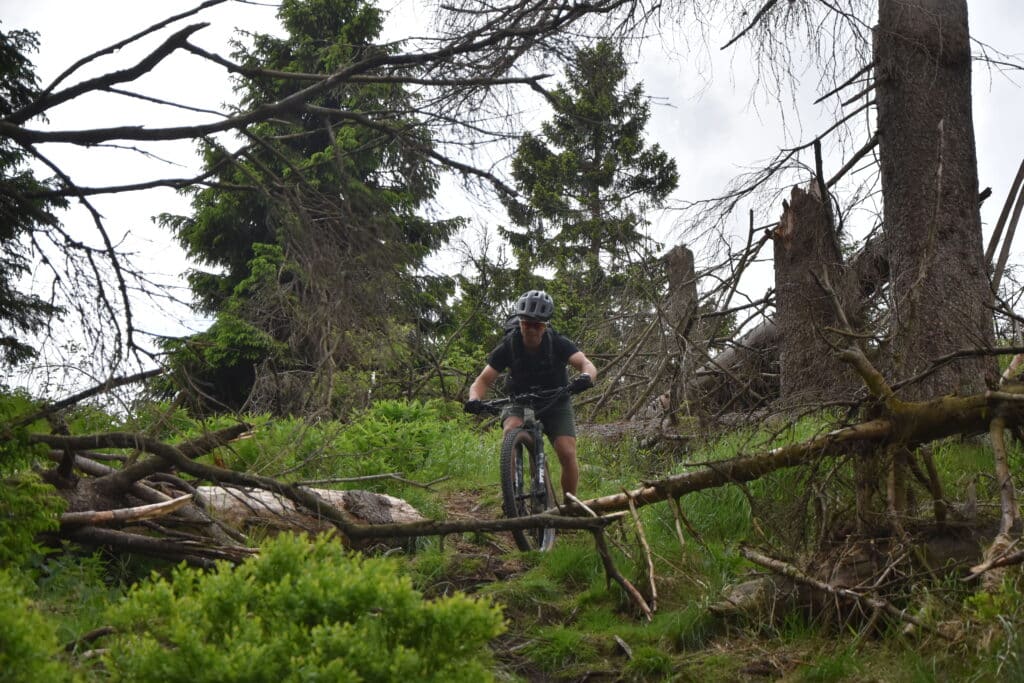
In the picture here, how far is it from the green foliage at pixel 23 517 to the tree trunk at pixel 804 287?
6.05 meters

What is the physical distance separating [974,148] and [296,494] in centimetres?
645

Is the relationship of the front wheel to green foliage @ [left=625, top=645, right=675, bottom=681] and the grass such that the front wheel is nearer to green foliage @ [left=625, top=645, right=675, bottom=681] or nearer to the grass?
the grass

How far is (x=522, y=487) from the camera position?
7258mm

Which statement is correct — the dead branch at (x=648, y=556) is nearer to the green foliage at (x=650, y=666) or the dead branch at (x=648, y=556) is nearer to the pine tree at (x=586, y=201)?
the green foliage at (x=650, y=666)

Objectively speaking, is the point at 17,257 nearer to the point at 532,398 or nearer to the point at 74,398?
the point at 74,398

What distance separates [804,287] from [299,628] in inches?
269

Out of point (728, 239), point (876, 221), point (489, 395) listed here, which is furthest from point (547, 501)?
point (489, 395)

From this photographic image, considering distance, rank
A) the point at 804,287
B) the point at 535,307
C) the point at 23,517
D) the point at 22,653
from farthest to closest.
A: the point at 804,287
the point at 535,307
the point at 23,517
the point at 22,653

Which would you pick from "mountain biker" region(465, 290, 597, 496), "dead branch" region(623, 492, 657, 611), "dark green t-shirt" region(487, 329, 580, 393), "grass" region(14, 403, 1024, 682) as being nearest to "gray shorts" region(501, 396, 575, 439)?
"mountain biker" region(465, 290, 597, 496)

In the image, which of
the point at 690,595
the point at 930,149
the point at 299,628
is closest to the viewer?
the point at 299,628

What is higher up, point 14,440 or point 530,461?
point 14,440

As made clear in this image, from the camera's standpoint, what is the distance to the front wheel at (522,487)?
279 inches

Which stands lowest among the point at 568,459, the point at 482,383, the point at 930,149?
the point at 568,459

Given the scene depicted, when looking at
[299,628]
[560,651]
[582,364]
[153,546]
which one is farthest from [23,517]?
[582,364]
